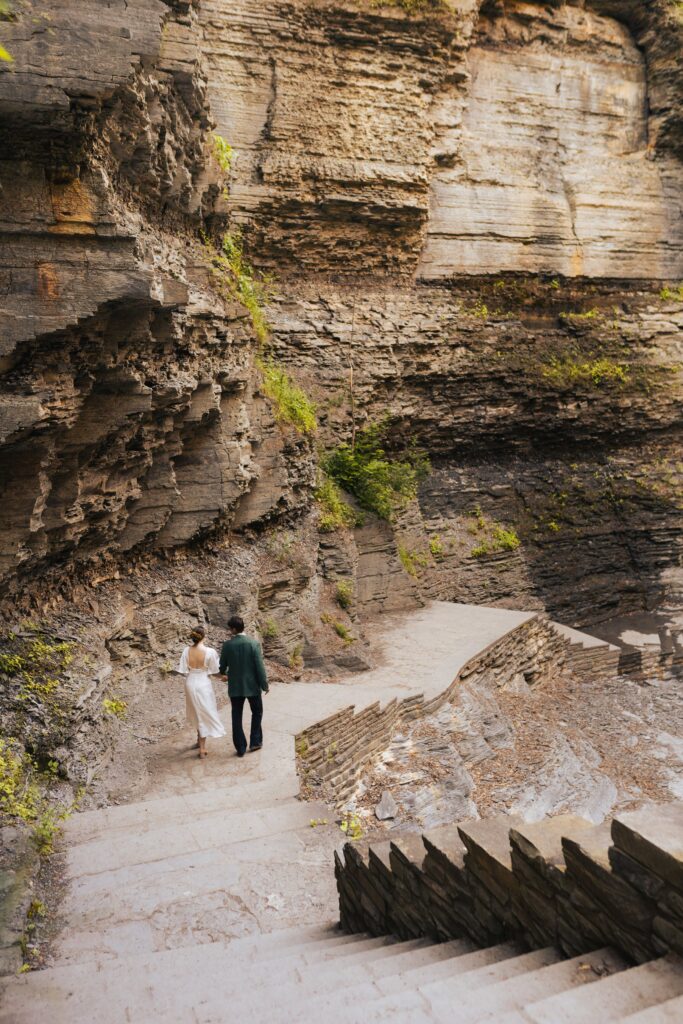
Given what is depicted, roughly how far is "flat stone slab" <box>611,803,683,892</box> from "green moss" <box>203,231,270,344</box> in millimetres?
8492

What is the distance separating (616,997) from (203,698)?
16.3 ft

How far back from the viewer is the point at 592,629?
16422 mm

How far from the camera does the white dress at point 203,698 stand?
6828mm

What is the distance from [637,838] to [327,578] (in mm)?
10203

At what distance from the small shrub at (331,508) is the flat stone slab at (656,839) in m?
10.3

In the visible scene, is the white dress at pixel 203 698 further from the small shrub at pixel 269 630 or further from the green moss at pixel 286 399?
the green moss at pixel 286 399

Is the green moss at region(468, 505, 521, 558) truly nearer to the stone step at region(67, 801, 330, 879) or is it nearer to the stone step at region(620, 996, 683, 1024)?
the stone step at region(67, 801, 330, 879)

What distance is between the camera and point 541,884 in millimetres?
2982

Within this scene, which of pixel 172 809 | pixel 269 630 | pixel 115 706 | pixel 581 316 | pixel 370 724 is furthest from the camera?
pixel 581 316

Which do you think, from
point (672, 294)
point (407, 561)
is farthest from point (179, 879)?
point (672, 294)

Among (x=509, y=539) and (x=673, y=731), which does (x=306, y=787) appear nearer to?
(x=673, y=731)

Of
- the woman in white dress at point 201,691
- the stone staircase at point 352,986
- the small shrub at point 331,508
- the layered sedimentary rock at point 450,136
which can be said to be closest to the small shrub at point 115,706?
the woman in white dress at point 201,691

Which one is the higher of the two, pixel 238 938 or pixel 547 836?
pixel 547 836

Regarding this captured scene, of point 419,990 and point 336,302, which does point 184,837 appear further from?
point 336,302
